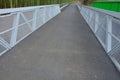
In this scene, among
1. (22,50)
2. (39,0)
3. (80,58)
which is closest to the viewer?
(80,58)

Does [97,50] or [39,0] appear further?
[39,0]

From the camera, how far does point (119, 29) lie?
6.44m

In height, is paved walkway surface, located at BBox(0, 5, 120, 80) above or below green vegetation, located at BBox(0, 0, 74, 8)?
below

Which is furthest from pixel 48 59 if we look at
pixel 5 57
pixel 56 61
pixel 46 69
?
pixel 5 57

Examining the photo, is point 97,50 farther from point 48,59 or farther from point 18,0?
point 18,0

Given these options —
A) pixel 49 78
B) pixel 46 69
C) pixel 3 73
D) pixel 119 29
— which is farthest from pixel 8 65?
pixel 119 29

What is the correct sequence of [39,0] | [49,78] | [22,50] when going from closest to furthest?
[49,78] < [22,50] < [39,0]

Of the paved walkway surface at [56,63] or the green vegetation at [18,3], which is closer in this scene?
the paved walkway surface at [56,63]

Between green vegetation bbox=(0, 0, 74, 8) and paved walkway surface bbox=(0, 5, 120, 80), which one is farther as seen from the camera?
green vegetation bbox=(0, 0, 74, 8)

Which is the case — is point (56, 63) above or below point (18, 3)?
below

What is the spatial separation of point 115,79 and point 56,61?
1185 millimetres

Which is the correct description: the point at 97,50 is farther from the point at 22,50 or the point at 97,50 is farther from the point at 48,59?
the point at 22,50

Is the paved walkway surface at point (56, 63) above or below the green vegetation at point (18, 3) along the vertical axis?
below

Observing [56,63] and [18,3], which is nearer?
[56,63]
